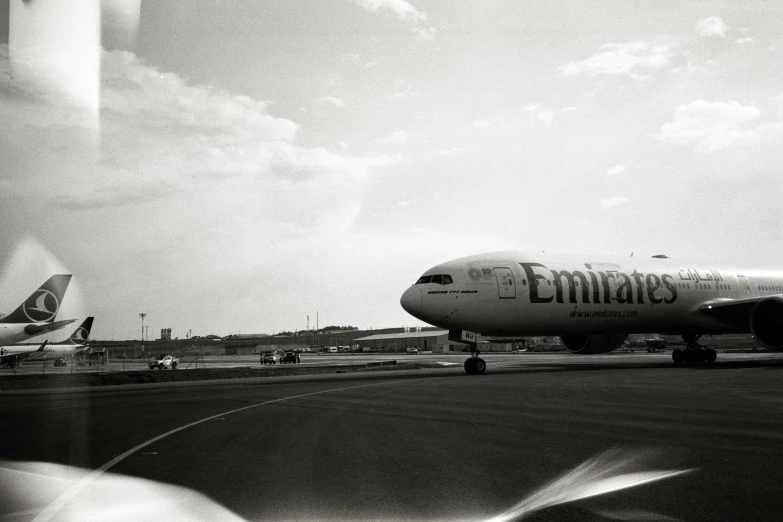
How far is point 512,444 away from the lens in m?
9.11

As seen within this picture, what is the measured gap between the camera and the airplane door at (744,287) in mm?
35906

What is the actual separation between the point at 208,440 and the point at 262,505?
4.52m

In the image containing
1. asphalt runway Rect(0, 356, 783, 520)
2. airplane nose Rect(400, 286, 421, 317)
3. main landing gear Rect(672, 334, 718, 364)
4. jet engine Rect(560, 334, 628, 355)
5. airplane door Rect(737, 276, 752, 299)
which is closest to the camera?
asphalt runway Rect(0, 356, 783, 520)

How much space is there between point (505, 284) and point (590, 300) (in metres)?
4.58

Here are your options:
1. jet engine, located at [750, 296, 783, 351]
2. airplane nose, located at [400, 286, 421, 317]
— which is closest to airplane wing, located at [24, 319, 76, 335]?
airplane nose, located at [400, 286, 421, 317]

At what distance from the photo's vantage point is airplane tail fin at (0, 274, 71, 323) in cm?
4412

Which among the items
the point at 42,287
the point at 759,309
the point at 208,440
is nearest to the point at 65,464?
the point at 208,440

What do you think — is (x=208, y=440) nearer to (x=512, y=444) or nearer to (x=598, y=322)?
(x=512, y=444)

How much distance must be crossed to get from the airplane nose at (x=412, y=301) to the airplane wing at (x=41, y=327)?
78.9 ft

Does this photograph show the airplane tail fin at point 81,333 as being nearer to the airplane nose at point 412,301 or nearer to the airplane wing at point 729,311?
the airplane nose at point 412,301

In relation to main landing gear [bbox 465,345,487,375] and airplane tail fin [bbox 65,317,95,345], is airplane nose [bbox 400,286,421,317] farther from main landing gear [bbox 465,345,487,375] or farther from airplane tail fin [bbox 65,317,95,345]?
airplane tail fin [bbox 65,317,95,345]

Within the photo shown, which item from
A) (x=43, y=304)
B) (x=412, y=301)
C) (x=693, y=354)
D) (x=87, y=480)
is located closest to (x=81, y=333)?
(x=43, y=304)

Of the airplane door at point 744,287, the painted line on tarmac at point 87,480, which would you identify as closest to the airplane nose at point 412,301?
the painted line on tarmac at point 87,480

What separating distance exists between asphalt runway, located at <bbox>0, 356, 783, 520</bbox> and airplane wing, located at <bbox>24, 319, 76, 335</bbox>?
91.6 feet
